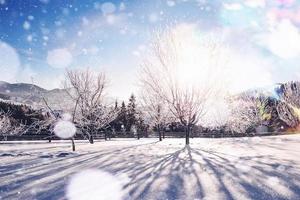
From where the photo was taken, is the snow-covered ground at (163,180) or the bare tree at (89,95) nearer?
the snow-covered ground at (163,180)

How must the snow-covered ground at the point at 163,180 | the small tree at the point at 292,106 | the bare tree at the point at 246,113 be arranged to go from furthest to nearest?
1. the bare tree at the point at 246,113
2. the small tree at the point at 292,106
3. the snow-covered ground at the point at 163,180

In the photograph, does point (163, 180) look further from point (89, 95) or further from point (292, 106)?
point (292, 106)

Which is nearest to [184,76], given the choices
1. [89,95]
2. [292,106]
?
[89,95]

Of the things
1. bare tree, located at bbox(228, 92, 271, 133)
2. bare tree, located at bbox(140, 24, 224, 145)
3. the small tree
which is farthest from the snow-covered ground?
bare tree, located at bbox(228, 92, 271, 133)

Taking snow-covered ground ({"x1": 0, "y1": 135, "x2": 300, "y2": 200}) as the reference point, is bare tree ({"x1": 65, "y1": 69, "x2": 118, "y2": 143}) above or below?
above

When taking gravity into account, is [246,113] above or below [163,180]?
above

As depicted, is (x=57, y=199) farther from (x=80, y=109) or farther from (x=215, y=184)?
(x=80, y=109)

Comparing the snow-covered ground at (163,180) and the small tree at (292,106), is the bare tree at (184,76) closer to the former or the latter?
the snow-covered ground at (163,180)

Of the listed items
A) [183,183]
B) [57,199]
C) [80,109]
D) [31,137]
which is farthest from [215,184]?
[31,137]

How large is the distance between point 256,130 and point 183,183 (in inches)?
2036

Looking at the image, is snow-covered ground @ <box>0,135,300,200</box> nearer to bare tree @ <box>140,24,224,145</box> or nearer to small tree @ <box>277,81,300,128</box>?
bare tree @ <box>140,24,224,145</box>

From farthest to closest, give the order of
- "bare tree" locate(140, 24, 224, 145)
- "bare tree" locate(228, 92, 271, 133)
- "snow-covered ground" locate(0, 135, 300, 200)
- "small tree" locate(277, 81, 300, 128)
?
"bare tree" locate(228, 92, 271, 133)
"small tree" locate(277, 81, 300, 128)
"bare tree" locate(140, 24, 224, 145)
"snow-covered ground" locate(0, 135, 300, 200)

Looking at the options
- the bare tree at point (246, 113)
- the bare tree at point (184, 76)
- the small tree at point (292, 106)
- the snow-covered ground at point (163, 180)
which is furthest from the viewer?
the bare tree at point (246, 113)

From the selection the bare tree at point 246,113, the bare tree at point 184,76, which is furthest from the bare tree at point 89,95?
the bare tree at point 246,113
